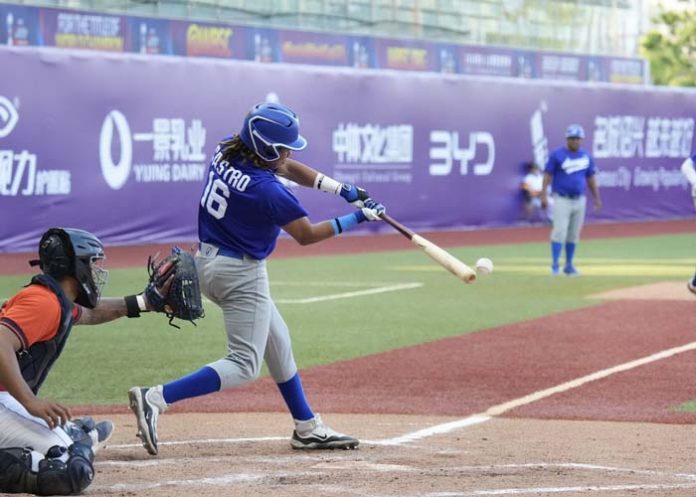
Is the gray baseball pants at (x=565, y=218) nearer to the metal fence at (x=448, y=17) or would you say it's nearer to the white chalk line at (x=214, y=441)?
the metal fence at (x=448, y=17)

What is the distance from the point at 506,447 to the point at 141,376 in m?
3.60

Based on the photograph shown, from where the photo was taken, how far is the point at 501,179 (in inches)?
1113

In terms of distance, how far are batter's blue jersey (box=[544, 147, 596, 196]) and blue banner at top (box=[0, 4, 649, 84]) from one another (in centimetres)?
981

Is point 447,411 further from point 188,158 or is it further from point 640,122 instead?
point 640,122

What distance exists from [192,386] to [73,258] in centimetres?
126

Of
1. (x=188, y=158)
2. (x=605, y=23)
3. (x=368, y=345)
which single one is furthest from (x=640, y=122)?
(x=368, y=345)

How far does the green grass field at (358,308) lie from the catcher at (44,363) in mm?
3023

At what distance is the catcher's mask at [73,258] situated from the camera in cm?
590

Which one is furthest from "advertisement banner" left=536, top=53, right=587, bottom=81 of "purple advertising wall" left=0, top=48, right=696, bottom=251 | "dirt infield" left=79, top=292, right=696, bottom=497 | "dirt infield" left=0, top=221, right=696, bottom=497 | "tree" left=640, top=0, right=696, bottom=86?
"dirt infield" left=79, top=292, right=696, bottom=497

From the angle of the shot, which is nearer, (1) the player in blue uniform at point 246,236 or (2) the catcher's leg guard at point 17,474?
(2) the catcher's leg guard at point 17,474

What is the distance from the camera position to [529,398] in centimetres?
927

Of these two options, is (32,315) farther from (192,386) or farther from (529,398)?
(529,398)

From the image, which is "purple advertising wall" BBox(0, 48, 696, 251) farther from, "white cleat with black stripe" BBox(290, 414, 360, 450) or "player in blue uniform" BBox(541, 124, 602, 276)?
"white cleat with black stripe" BBox(290, 414, 360, 450)

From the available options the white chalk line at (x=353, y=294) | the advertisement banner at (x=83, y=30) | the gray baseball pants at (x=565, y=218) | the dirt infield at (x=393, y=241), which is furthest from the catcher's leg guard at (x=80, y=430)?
the advertisement banner at (x=83, y=30)
